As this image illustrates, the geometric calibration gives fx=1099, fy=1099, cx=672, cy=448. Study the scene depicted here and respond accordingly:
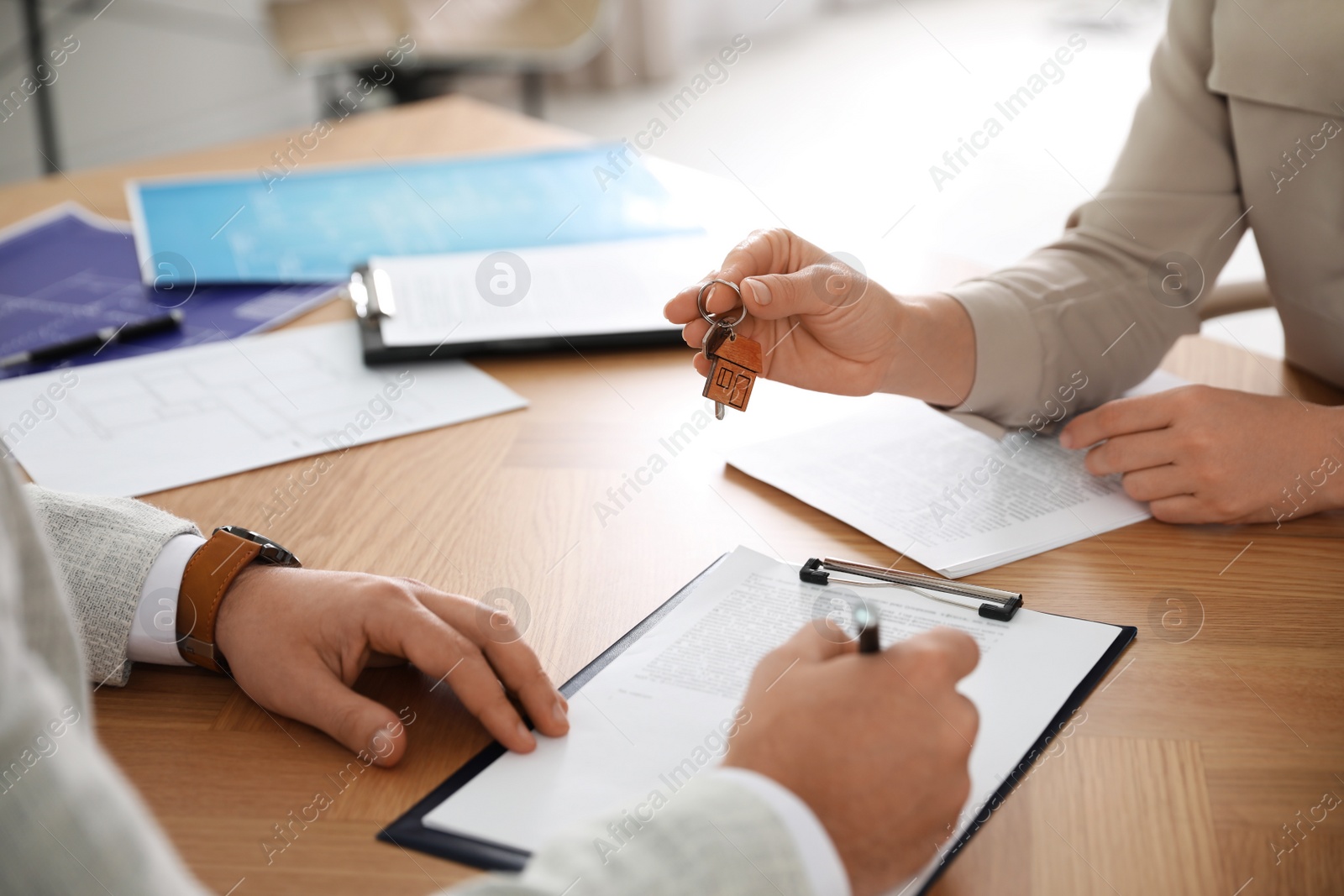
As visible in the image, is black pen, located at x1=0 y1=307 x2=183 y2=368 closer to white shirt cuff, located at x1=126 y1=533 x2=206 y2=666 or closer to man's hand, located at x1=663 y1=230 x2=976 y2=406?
white shirt cuff, located at x1=126 y1=533 x2=206 y2=666

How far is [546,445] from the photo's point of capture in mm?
1121

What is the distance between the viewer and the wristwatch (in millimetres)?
794

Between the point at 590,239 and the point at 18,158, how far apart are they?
304cm

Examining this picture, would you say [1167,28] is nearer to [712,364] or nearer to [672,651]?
[712,364]

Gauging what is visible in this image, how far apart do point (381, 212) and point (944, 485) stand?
1.05 m

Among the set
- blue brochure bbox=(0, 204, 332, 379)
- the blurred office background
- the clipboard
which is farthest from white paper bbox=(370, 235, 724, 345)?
the blurred office background

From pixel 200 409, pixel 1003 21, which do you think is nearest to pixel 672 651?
pixel 200 409

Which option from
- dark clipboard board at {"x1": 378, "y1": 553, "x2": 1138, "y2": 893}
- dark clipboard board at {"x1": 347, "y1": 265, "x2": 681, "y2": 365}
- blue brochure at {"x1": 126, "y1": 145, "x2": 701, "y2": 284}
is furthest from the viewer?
blue brochure at {"x1": 126, "y1": 145, "x2": 701, "y2": 284}

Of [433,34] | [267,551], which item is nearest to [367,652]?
[267,551]

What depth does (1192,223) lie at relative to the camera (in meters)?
1.20

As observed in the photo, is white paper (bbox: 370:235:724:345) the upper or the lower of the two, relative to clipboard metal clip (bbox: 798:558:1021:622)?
upper

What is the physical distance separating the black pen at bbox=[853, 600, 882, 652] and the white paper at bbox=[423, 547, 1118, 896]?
4.6 inches

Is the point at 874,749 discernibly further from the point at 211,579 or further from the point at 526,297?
the point at 526,297

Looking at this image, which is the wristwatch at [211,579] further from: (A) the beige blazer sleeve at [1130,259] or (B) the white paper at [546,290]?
(A) the beige blazer sleeve at [1130,259]
